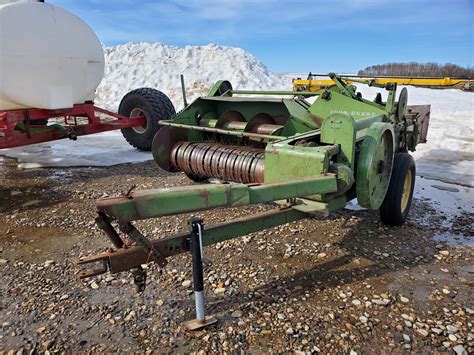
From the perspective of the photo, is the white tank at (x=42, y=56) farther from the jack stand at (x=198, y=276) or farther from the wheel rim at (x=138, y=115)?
the jack stand at (x=198, y=276)

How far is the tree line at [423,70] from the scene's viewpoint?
2981 centimetres

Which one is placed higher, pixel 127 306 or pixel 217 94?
pixel 217 94

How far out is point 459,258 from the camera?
3621 mm

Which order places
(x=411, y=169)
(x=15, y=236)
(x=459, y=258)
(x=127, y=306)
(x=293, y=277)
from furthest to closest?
(x=411, y=169), (x=15, y=236), (x=459, y=258), (x=293, y=277), (x=127, y=306)

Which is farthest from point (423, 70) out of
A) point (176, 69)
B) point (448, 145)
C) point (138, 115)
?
point (138, 115)

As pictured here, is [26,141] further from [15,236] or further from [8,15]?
[15,236]

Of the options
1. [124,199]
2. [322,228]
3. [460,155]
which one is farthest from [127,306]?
[460,155]

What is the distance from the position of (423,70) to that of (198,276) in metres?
34.1

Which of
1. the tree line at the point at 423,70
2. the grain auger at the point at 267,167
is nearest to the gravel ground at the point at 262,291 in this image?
the grain auger at the point at 267,167

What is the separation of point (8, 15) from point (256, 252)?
4.64 meters

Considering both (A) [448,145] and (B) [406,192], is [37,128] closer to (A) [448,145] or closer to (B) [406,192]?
(B) [406,192]

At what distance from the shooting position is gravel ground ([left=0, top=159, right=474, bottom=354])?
2493 mm

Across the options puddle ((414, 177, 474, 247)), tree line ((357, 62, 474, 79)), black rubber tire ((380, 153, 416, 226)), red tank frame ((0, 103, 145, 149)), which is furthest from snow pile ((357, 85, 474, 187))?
tree line ((357, 62, 474, 79))

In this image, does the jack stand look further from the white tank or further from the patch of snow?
the patch of snow
